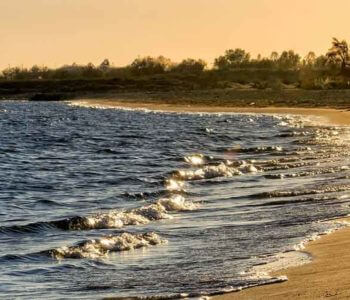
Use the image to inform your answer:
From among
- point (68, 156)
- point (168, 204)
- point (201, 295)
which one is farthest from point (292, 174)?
point (201, 295)

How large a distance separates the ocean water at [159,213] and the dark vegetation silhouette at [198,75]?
70559mm

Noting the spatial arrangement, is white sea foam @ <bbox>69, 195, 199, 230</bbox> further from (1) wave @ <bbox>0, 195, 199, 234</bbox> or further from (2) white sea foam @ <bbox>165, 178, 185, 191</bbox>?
(2) white sea foam @ <bbox>165, 178, 185, 191</bbox>

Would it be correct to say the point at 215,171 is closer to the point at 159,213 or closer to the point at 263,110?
the point at 159,213

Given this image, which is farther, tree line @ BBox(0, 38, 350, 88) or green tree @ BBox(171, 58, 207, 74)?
green tree @ BBox(171, 58, 207, 74)

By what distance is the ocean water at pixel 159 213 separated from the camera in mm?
10234

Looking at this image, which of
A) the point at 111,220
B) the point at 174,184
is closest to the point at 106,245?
the point at 111,220

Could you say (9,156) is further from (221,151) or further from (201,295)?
(201,295)

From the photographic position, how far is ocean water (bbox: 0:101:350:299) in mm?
10234

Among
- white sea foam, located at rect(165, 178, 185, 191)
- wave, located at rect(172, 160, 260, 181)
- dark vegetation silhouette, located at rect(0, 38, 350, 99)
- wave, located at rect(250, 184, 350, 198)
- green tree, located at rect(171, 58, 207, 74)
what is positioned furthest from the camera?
green tree, located at rect(171, 58, 207, 74)

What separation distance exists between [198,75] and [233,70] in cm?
882

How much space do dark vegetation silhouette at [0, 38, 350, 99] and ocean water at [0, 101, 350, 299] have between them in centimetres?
7056

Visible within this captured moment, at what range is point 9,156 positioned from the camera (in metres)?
29.5

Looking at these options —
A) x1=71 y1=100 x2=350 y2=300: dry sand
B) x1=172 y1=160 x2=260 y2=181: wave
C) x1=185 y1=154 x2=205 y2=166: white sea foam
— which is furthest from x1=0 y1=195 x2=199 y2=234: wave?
x1=185 y1=154 x2=205 y2=166: white sea foam

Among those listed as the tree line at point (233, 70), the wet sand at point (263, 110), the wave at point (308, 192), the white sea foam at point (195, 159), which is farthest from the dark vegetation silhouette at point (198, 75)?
the wave at point (308, 192)
